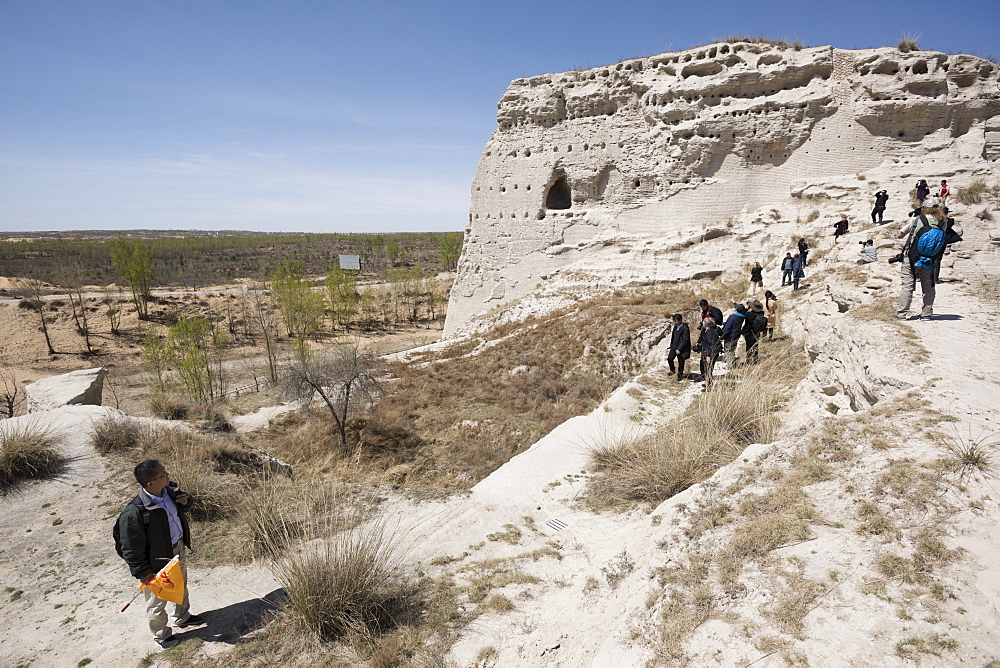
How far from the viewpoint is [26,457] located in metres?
5.45

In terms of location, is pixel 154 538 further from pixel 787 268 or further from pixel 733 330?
pixel 787 268

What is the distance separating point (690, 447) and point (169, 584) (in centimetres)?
477

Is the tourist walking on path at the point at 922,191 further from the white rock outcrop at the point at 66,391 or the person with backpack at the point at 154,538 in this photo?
the white rock outcrop at the point at 66,391

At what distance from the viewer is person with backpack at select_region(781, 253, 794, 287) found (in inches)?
471

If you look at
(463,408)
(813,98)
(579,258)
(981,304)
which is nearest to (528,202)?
(579,258)

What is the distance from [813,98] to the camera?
15719mm

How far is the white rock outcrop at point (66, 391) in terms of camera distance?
36.4 feet

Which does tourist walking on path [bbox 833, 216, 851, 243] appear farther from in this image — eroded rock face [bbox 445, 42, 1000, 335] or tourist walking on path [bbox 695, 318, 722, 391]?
tourist walking on path [bbox 695, 318, 722, 391]

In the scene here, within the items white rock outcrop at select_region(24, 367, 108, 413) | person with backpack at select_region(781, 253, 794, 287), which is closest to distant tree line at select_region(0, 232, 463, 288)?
white rock outcrop at select_region(24, 367, 108, 413)

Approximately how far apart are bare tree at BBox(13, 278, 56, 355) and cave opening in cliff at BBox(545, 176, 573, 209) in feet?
Answer: 102

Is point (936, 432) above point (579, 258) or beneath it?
beneath

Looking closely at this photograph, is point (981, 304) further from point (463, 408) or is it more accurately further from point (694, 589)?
point (463, 408)

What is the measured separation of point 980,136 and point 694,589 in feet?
63.9

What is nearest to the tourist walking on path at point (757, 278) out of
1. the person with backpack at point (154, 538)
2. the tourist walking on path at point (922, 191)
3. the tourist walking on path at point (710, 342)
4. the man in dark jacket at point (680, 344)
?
the tourist walking on path at point (922, 191)
